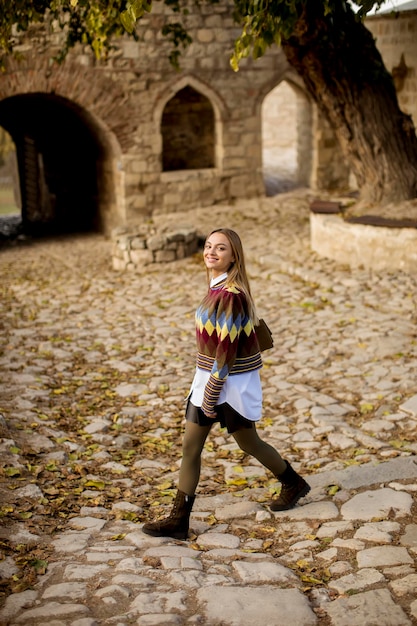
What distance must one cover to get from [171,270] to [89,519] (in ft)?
22.5

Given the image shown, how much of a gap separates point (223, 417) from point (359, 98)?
690 centimetres

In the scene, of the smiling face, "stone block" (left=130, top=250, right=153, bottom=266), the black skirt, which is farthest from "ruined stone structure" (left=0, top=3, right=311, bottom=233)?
the black skirt

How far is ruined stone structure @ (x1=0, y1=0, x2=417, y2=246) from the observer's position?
12359mm

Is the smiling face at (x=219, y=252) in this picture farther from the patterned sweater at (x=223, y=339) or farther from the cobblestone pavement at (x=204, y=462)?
the cobblestone pavement at (x=204, y=462)

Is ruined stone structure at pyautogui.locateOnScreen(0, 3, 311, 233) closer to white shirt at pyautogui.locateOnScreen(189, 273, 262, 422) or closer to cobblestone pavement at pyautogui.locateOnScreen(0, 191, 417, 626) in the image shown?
cobblestone pavement at pyautogui.locateOnScreen(0, 191, 417, 626)

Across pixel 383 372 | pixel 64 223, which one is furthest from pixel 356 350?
pixel 64 223

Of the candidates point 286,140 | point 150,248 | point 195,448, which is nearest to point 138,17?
point 195,448

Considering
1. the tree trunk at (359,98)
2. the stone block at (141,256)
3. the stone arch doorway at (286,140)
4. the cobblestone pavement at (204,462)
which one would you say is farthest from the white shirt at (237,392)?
the stone arch doorway at (286,140)

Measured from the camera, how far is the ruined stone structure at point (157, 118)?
12.4 metres

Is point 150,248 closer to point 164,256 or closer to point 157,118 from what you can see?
point 164,256

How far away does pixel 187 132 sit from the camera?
50.1ft

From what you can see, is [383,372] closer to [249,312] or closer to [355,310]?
[355,310]

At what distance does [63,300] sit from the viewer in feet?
32.5

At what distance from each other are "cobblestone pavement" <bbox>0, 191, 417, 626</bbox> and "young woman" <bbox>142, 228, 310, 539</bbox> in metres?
0.35
